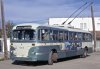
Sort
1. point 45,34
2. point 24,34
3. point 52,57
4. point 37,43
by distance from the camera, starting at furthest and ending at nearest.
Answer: point 52,57
point 45,34
point 24,34
point 37,43

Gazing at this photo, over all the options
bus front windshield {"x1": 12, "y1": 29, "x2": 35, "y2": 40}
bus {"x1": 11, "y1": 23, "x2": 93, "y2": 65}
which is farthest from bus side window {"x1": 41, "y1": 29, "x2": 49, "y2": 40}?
bus front windshield {"x1": 12, "y1": 29, "x2": 35, "y2": 40}

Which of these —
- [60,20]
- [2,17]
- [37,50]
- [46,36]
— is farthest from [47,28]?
[60,20]

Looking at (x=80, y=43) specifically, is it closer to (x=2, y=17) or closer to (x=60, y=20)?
(x=2, y=17)

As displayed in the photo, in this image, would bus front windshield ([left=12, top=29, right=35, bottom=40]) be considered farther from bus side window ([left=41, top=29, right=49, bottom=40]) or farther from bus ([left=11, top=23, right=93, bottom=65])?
bus side window ([left=41, top=29, right=49, bottom=40])

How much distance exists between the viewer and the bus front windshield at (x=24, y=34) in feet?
71.6

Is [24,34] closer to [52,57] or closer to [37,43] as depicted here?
[37,43]

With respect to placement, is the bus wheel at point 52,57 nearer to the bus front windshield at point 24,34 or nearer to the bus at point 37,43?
the bus at point 37,43

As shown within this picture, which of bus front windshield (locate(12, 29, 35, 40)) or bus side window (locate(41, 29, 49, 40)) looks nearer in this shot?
bus front windshield (locate(12, 29, 35, 40))

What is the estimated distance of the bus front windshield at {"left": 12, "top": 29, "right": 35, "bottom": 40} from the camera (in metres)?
21.8

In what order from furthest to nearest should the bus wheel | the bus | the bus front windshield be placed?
the bus wheel, the bus front windshield, the bus

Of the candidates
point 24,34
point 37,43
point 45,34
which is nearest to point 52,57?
point 45,34

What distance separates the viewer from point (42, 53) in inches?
867

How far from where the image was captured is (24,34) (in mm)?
22203

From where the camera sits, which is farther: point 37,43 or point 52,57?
point 52,57
